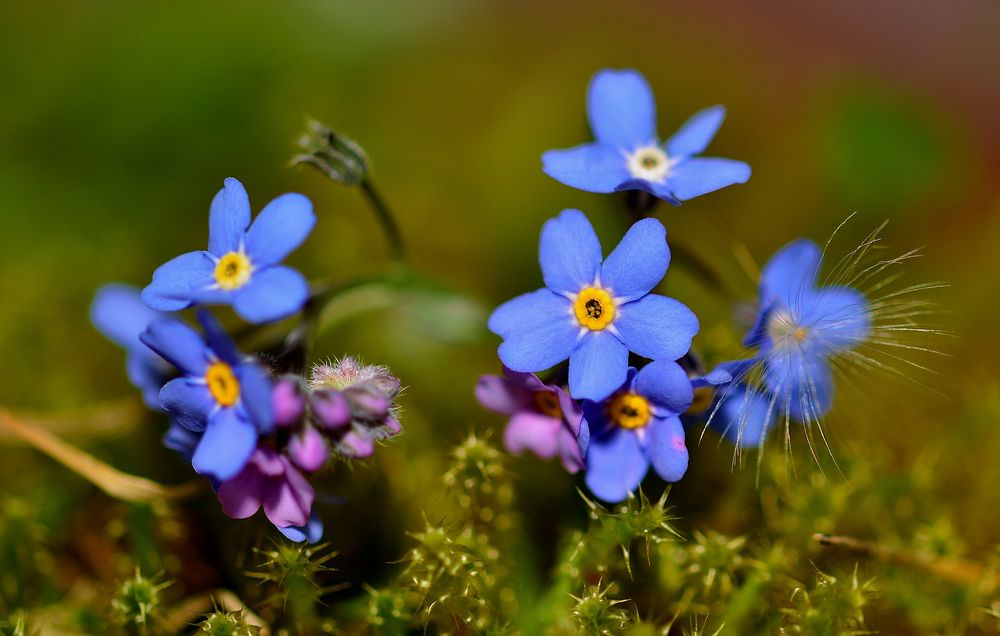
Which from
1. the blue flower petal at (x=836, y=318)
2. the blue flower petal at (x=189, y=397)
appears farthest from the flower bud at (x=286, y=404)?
the blue flower petal at (x=836, y=318)

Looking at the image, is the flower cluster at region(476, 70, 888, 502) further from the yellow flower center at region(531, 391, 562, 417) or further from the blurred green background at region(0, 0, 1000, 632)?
the blurred green background at region(0, 0, 1000, 632)

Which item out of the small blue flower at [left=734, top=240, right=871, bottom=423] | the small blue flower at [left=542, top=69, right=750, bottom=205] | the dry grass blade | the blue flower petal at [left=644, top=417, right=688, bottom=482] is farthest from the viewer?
the dry grass blade

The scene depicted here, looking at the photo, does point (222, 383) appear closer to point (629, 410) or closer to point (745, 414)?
point (629, 410)

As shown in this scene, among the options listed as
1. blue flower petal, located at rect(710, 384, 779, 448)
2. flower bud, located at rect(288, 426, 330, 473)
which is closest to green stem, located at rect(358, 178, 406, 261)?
flower bud, located at rect(288, 426, 330, 473)

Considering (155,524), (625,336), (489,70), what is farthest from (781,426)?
(489,70)

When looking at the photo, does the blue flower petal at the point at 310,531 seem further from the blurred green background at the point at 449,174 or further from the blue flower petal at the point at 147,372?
the blue flower petal at the point at 147,372

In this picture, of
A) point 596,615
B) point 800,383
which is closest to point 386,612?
point 596,615
